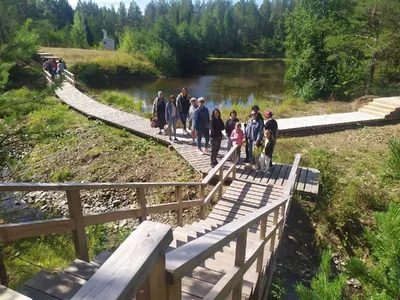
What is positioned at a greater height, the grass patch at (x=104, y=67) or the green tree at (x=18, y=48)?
the green tree at (x=18, y=48)

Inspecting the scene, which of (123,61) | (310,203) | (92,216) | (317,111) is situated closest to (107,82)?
(123,61)

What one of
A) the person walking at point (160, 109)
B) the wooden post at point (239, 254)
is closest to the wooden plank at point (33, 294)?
the wooden post at point (239, 254)

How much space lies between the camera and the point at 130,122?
12.6m

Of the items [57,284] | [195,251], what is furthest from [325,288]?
[57,284]

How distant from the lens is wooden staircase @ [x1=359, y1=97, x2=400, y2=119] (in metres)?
13.8

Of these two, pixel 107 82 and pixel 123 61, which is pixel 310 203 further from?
pixel 123 61

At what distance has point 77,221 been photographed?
9.61 ft

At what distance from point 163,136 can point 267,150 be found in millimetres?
4509

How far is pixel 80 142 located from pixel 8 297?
10783 mm

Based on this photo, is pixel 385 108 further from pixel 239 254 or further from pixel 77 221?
pixel 77 221

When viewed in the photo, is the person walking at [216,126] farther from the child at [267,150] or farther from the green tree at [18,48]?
the green tree at [18,48]

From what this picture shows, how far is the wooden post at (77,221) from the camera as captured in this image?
9.39ft

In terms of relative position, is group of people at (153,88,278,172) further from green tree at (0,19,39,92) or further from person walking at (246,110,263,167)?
green tree at (0,19,39,92)

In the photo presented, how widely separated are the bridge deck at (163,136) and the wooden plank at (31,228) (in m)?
2.16
